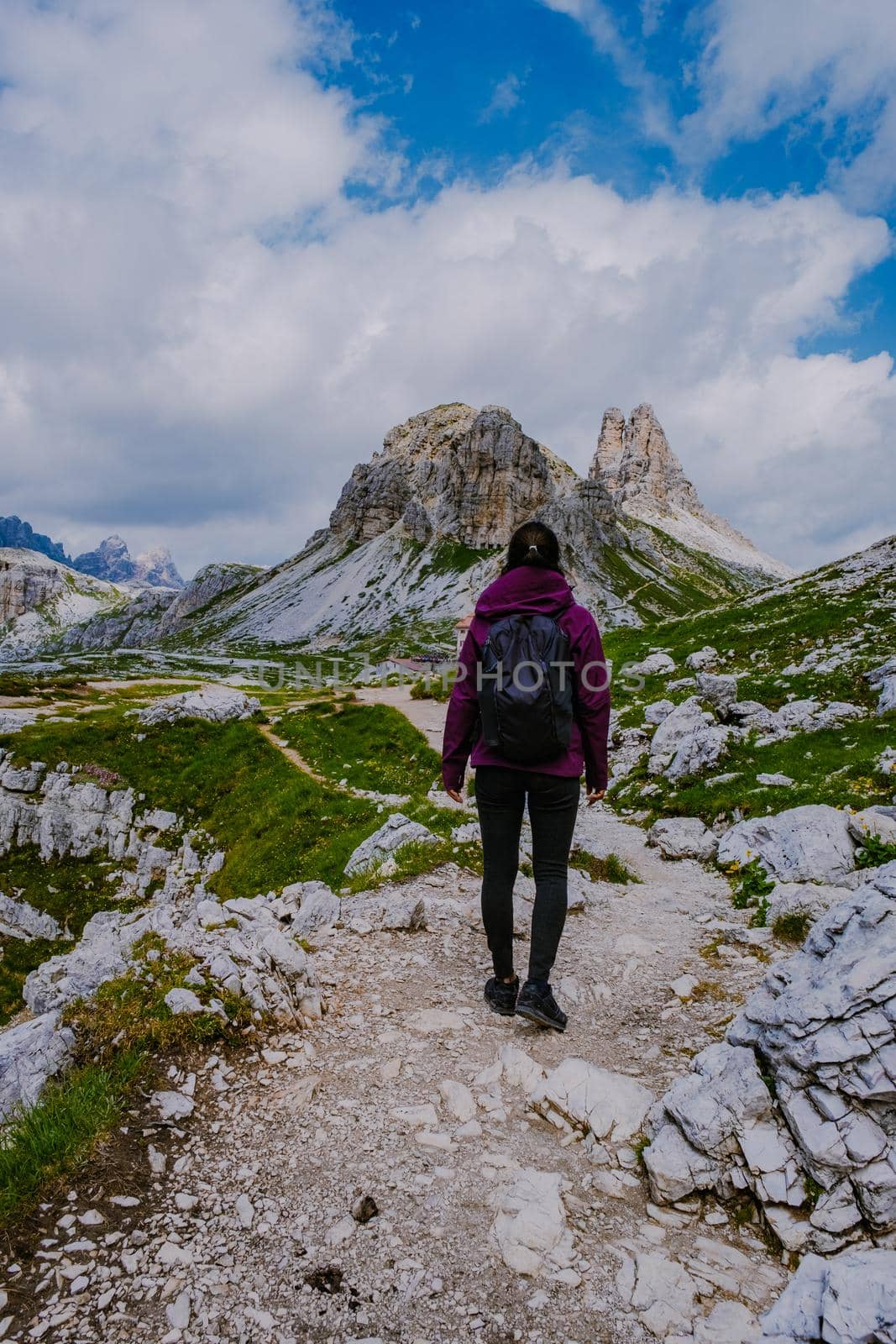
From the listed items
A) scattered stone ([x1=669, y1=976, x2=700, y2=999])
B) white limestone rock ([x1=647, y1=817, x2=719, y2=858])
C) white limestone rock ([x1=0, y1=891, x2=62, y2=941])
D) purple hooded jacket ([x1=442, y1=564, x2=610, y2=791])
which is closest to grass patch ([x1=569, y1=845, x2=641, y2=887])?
white limestone rock ([x1=647, y1=817, x2=719, y2=858])

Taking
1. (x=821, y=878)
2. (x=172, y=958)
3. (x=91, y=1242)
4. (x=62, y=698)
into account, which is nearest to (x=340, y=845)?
(x=172, y=958)

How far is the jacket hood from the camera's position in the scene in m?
6.08

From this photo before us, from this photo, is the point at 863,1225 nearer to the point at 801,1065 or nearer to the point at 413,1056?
the point at 801,1065

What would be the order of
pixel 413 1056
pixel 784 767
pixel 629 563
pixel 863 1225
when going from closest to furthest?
pixel 863 1225 < pixel 413 1056 < pixel 784 767 < pixel 629 563

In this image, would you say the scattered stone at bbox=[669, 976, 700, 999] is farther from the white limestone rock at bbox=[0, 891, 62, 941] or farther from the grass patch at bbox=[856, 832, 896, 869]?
the white limestone rock at bbox=[0, 891, 62, 941]

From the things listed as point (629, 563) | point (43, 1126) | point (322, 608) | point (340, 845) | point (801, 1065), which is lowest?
point (340, 845)

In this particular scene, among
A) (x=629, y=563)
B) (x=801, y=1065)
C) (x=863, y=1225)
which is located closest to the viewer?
(x=863, y=1225)

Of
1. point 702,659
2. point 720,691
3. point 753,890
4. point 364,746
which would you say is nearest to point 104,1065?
point 753,890

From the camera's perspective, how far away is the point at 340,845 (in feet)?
47.3

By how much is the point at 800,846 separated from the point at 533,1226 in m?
8.55

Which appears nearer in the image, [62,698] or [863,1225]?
[863,1225]

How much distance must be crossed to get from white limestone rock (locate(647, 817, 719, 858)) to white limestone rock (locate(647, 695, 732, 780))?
111 inches

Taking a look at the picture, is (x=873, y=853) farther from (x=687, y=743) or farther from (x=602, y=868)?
(x=687, y=743)

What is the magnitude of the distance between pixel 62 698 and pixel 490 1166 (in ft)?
166
